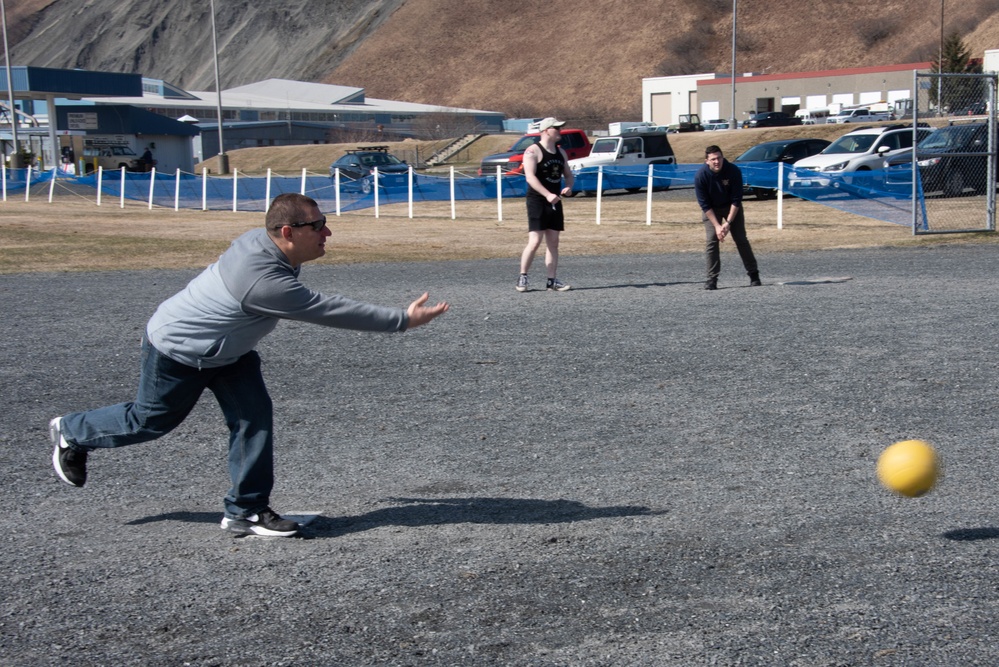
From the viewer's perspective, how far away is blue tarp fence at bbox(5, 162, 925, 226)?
21.5 meters

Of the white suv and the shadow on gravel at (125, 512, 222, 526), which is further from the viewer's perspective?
the white suv

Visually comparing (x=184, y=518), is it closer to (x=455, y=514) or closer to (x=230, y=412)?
(x=230, y=412)

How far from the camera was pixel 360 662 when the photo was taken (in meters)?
3.79

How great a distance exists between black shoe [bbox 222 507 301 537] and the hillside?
9221 centimetres

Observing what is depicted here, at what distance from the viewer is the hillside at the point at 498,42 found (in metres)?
105

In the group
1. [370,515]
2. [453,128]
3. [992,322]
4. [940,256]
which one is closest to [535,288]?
[992,322]

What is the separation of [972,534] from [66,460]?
13.2ft

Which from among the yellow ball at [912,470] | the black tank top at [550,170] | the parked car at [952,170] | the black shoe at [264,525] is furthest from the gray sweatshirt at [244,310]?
the parked car at [952,170]

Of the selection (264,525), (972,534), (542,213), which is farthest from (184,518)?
(542,213)

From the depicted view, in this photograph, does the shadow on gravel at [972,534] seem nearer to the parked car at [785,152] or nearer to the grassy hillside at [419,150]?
the parked car at [785,152]

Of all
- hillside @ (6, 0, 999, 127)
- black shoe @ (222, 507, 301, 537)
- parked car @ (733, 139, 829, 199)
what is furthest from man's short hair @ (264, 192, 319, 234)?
hillside @ (6, 0, 999, 127)

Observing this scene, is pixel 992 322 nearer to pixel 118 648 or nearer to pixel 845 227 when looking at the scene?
pixel 118 648

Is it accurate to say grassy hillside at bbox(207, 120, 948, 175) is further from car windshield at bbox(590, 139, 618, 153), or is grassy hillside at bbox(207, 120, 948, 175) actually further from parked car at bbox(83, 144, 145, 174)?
car windshield at bbox(590, 139, 618, 153)

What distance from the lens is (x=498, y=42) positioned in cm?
12119
